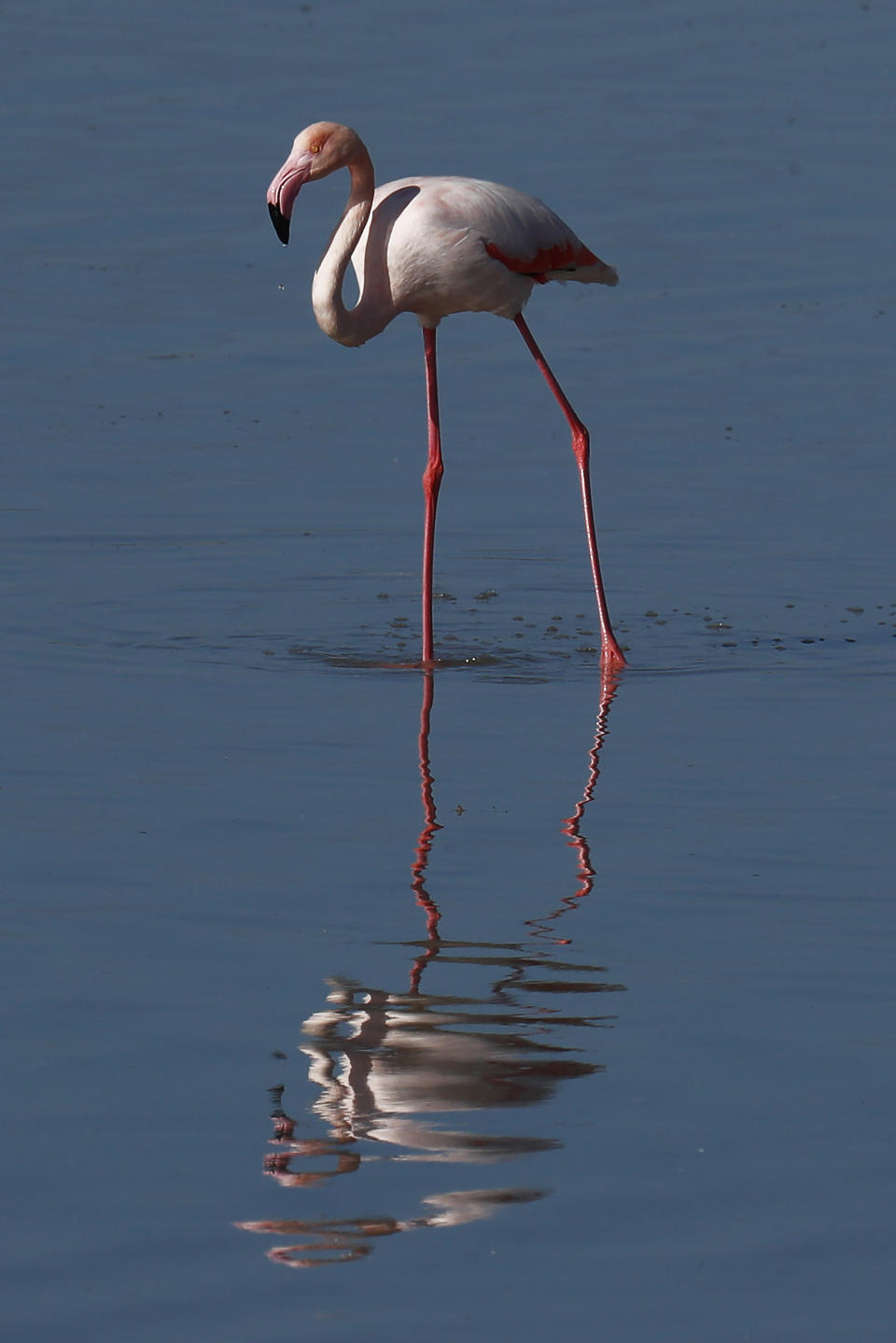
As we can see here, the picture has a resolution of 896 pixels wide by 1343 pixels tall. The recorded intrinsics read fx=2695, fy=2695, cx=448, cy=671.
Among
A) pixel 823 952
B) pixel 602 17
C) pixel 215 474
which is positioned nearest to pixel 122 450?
pixel 215 474

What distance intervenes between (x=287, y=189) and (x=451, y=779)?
2.49m

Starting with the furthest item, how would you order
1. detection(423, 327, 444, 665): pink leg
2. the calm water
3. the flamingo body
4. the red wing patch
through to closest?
1. detection(423, 327, 444, 665): pink leg
2. the red wing patch
3. the flamingo body
4. the calm water

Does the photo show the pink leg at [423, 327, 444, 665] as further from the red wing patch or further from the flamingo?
the red wing patch

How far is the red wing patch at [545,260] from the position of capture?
9219 millimetres

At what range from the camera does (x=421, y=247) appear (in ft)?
29.4

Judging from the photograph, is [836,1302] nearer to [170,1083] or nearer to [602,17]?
[170,1083]

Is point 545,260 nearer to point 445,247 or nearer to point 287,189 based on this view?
point 445,247

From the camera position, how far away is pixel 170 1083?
16.1 feet

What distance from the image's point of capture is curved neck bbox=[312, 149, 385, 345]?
8867mm

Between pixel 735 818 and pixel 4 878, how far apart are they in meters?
1.81

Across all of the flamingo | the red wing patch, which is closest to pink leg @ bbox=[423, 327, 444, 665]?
the flamingo

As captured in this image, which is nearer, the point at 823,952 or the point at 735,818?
the point at 823,952

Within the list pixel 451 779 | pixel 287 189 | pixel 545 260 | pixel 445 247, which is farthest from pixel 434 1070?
pixel 545 260

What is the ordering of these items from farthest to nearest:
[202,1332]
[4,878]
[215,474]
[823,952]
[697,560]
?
[215,474] < [697,560] < [4,878] < [823,952] < [202,1332]
